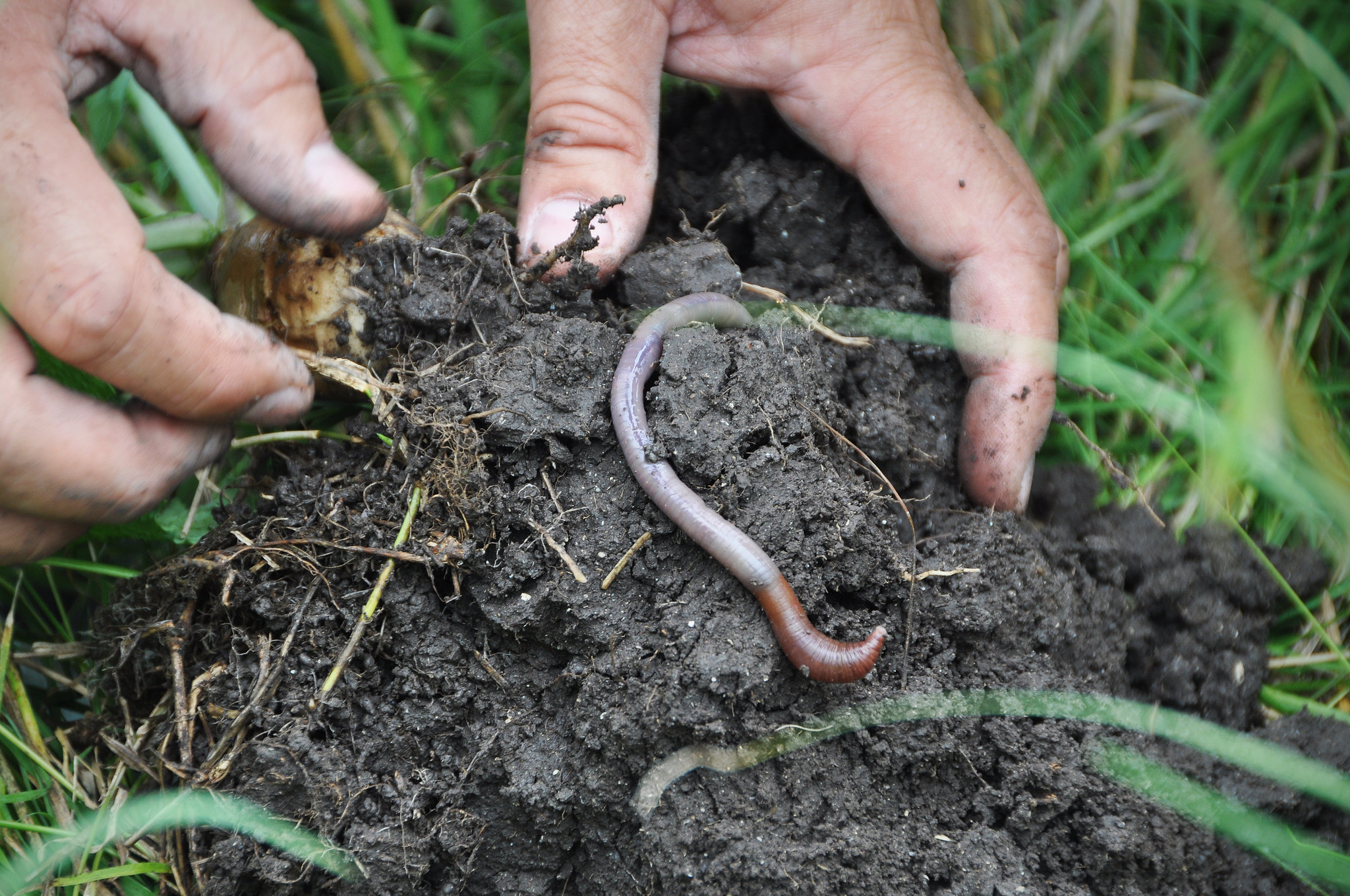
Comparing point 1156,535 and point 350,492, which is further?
point 1156,535

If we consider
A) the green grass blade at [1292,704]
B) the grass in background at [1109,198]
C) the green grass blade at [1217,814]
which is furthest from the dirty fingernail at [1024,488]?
the green grass blade at [1292,704]

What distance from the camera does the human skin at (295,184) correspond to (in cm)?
244

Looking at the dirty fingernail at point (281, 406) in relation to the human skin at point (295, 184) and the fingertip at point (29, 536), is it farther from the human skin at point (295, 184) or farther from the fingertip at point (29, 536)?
the fingertip at point (29, 536)

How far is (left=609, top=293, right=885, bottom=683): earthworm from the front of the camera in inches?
101

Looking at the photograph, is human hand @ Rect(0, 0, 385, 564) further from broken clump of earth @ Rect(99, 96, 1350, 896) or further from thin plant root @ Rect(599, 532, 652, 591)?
thin plant root @ Rect(599, 532, 652, 591)

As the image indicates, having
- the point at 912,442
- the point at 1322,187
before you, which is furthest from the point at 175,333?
the point at 1322,187

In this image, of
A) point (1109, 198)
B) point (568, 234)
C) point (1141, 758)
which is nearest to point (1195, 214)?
point (1109, 198)

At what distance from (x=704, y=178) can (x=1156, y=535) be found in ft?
7.38

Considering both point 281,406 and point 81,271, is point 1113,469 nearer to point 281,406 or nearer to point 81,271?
point 281,406

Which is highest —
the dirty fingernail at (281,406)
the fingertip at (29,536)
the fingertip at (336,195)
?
the fingertip at (336,195)

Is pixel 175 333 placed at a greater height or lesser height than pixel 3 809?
greater

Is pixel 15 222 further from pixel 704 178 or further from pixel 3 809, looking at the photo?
pixel 704 178

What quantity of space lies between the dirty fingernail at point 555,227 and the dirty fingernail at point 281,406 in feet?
2.96

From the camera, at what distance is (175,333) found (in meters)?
2.54
